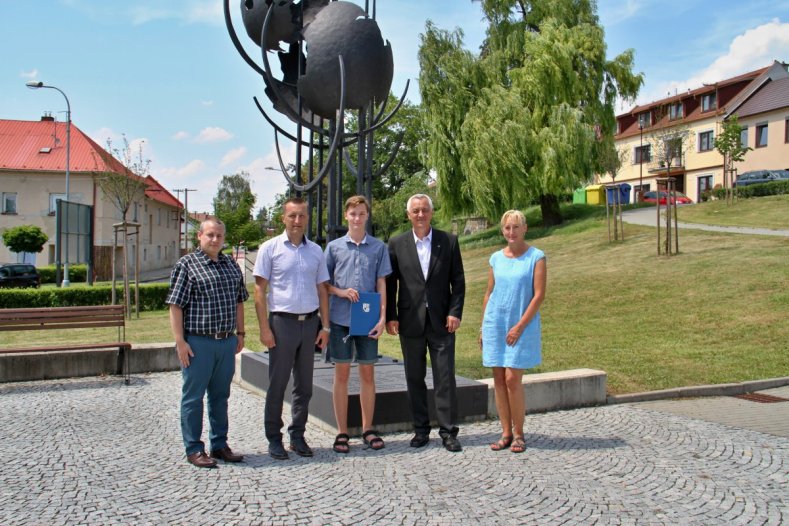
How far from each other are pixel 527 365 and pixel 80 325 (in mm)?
5891

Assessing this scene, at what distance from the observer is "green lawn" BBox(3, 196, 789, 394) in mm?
8625

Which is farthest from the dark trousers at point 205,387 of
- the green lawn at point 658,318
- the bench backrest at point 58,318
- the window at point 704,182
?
the window at point 704,182

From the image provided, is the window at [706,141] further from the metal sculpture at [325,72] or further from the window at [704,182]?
the metal sculpture at [325,72]

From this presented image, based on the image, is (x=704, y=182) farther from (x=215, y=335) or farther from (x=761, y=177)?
(x=215, y=335)

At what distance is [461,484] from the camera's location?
438cm

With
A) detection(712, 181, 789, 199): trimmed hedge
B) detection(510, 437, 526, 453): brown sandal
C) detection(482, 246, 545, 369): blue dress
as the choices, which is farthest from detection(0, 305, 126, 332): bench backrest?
detection(712, 181, 789, 199): trimmed hedge

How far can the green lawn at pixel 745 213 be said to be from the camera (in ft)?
75.5

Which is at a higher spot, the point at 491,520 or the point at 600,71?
the point at 600,71

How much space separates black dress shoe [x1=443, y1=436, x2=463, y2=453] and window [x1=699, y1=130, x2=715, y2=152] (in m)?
46.8

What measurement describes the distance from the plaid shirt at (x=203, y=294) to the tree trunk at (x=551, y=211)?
27505 mm

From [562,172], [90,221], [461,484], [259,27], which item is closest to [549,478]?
[461,484]

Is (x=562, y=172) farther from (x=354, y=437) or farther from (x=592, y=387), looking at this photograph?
(x=354, y=437)

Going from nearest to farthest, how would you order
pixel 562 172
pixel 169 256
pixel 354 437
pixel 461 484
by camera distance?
pixel 461 484, pixel 354 437, pixel 562 172, pixel 169 256

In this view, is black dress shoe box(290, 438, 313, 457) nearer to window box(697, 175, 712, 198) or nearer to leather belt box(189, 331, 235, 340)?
leather belt box(189, 331, 235, 340)
